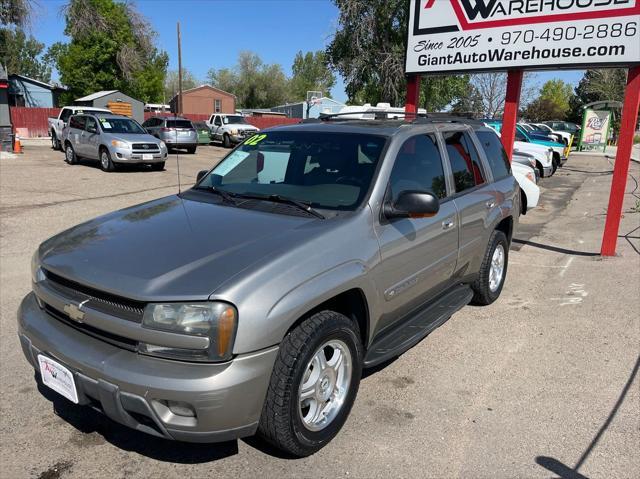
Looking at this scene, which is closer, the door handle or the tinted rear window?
the door handle

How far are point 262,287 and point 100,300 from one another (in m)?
0.84

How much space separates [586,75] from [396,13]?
150 feet

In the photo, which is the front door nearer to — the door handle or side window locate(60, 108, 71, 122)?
the door handle

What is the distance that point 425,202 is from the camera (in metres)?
3.15

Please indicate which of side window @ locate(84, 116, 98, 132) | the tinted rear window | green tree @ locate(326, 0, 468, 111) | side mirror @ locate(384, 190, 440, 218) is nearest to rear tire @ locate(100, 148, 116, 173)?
side window @ locate(84, 116, 98, 132)

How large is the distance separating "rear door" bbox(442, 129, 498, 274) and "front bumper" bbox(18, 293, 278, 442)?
95.3 inches

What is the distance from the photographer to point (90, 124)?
16703 millimetres

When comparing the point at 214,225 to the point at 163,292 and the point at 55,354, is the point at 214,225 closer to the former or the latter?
the point at 163,292

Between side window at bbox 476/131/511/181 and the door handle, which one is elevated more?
side window at bbox 476/131/511/181

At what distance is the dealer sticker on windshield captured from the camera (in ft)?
8.40

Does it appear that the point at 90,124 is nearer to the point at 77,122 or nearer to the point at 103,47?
the point at 77,122

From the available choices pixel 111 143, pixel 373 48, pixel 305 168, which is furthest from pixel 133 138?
pixel 373 48

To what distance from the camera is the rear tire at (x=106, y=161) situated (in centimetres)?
1579

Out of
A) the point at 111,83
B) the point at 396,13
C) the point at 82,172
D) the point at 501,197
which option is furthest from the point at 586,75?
the point at 501,197
